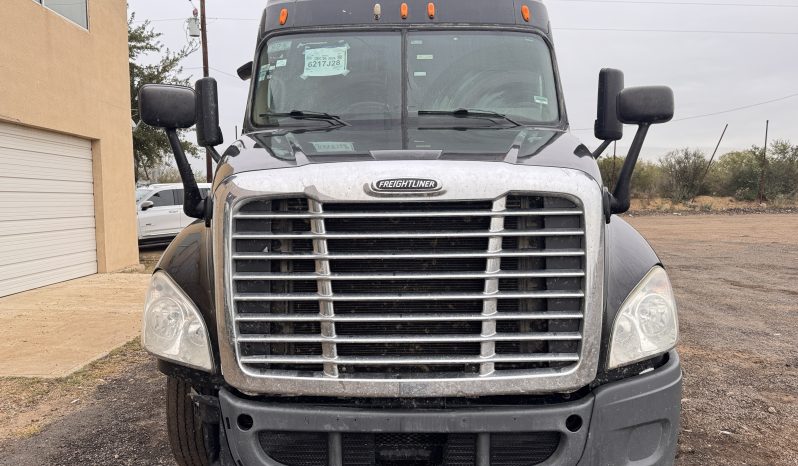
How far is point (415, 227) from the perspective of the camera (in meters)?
2.48

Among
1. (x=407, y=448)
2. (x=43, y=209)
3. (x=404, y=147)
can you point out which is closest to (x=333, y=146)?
(x=404, y=147)

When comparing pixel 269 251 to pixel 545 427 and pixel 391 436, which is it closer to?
pixel 391 436

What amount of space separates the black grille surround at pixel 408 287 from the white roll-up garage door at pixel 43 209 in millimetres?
8245

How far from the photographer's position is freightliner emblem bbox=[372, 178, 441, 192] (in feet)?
7.90

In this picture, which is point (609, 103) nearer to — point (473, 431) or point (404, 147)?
point (404, 147)

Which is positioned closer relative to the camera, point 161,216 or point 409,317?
point 409,317

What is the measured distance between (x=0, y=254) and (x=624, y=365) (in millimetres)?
9143

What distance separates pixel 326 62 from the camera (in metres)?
3.96

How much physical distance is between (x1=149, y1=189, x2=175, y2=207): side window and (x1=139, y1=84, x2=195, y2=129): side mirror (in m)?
14.5

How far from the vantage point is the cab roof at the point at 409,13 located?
13.4 ft

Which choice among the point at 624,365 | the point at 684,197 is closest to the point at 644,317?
the point at 624,365

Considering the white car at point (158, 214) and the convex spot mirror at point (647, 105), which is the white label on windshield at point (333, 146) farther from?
the white car at point (158, 214)

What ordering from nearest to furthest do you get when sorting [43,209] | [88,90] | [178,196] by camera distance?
[43,209] → [88,90] → [178,196]

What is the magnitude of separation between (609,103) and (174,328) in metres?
2.72
